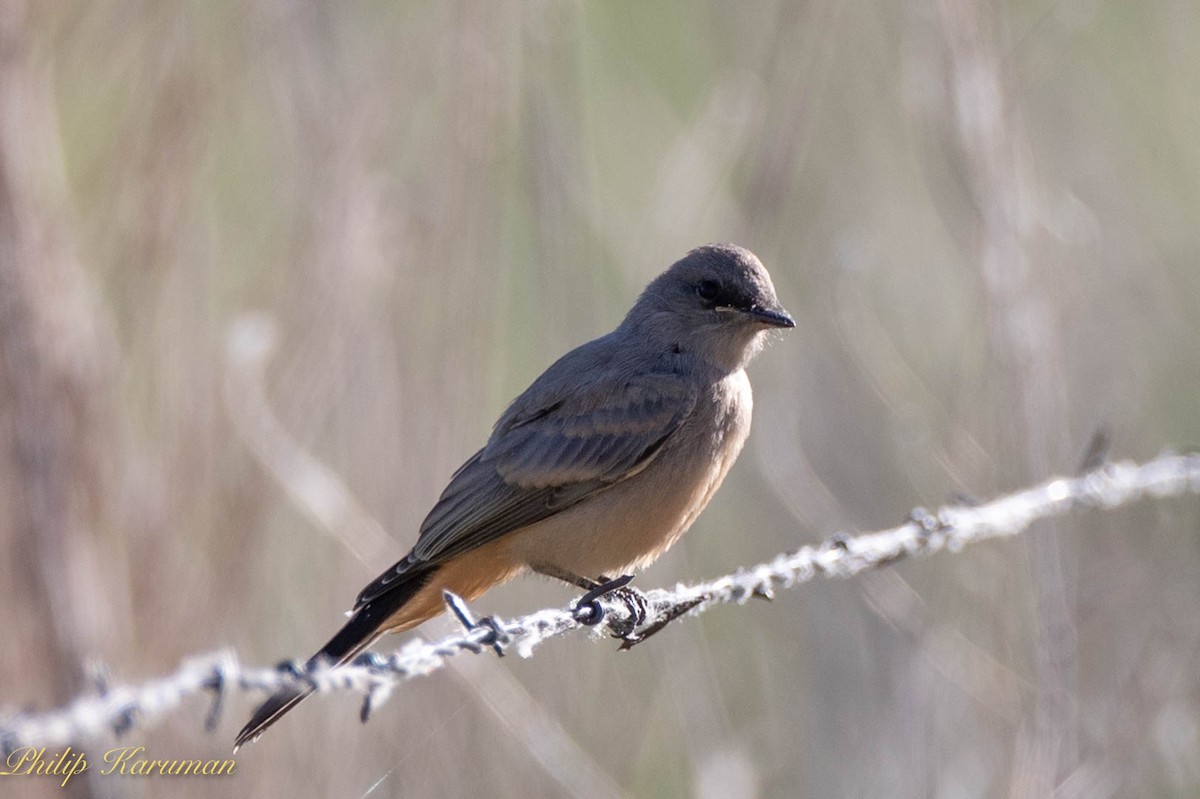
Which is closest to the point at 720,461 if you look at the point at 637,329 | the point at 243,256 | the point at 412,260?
the point at 637,329

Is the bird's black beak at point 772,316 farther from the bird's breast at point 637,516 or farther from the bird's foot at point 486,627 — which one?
the bird's foot at point 486,627

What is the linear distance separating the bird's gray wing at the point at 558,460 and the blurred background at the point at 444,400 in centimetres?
47

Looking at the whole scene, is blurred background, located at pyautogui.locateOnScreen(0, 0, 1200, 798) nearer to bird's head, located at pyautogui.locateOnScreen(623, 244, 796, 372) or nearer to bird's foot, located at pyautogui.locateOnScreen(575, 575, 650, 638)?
bird's head, located at pyautogui.locateOnScreen(623, 244, 796, 372)

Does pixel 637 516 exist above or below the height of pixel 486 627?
above

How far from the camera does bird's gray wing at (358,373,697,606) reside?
4301 millimetres

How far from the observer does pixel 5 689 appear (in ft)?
13.8

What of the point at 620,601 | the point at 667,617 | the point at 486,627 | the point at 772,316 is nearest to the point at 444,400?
the point at 772,316

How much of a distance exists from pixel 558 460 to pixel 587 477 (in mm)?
131

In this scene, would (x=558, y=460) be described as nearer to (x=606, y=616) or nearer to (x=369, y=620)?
(x=369, y=620)

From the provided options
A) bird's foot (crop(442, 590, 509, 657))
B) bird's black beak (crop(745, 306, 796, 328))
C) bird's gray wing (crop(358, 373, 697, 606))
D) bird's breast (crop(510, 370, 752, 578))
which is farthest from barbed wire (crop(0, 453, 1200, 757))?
bird's black beak (crop(745, 306, 796, 328))

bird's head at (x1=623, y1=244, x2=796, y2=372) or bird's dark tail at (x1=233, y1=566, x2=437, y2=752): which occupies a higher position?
bird's head at (x1=623, y1=244, x2=796, y2=372)

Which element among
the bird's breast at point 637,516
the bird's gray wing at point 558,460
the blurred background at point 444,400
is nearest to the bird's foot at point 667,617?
the bird's breast at point 637,516

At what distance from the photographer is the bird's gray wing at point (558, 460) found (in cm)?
430

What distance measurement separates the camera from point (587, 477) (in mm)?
4332
